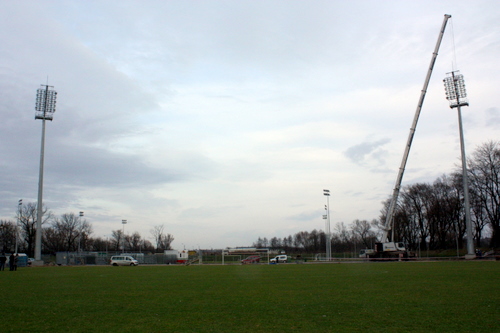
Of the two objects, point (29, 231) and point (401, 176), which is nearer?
point (401, 176)

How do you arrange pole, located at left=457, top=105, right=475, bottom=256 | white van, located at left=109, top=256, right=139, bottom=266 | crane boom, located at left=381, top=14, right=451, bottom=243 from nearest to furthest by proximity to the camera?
1. pole, located at left=457, top=105, right=475, bottom=256
2. crane boom, located at left=381, top=14, right=451, bottom=243
3. white van, located at left=109, top=256, right=139, bottom=266

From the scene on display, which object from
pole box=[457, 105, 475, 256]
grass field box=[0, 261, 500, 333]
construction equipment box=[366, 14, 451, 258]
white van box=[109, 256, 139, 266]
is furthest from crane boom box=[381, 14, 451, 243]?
grass field box=[0, 261, 500, 333]

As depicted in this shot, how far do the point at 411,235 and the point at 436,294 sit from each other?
9500cm

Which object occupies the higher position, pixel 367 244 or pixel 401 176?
pixel 401 176

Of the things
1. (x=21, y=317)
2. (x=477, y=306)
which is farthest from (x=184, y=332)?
(x=477, y=306)

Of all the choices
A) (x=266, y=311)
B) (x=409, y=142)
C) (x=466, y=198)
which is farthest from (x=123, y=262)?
(x=266, y=311)

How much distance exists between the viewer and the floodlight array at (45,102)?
63219 millimetres

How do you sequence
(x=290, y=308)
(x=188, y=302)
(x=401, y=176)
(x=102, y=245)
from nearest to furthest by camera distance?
1. (x=290, y=308)
2. (x=188, y=302)
3. (x=401, y=176)
4. (x=102, y=245)

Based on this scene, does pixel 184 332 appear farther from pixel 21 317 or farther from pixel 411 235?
pixel 411 235

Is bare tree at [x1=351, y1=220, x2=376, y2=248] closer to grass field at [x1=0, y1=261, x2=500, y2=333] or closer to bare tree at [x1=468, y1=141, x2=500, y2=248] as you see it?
bare tree at [x1=468, y1=141, x2=500, y2=248]

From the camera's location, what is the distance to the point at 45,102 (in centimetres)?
6369

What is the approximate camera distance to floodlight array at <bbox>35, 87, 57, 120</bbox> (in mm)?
63219

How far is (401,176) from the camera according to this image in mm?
59375

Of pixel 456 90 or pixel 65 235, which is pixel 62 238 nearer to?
pixel 65 235
